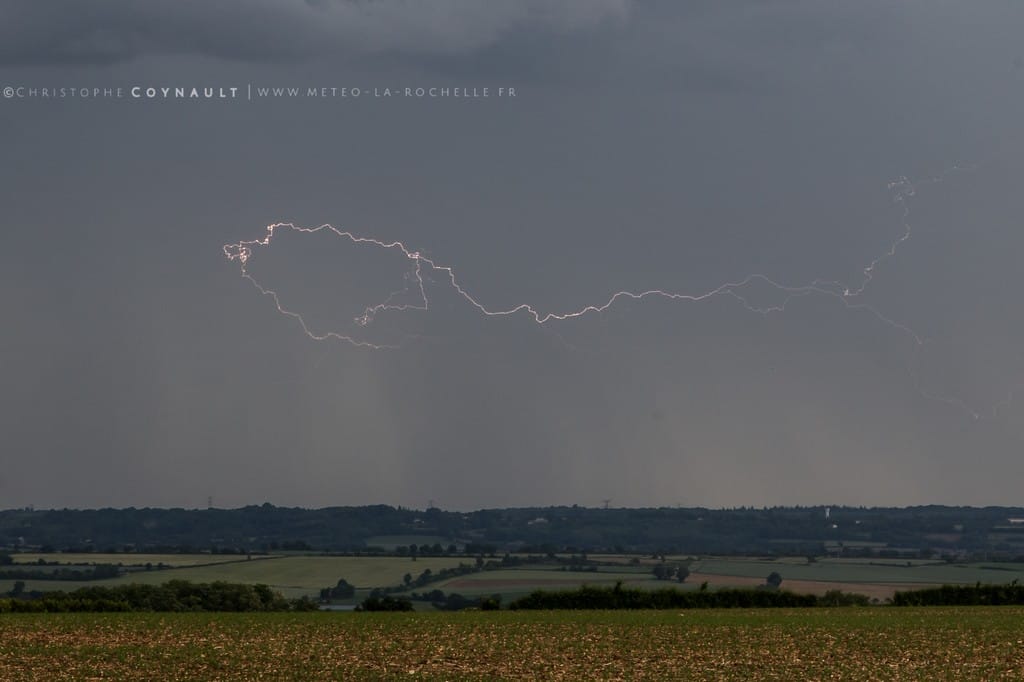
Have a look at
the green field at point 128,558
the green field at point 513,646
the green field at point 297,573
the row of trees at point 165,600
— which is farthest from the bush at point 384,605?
the green field at point 128,558

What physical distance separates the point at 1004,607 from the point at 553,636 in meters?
27.1

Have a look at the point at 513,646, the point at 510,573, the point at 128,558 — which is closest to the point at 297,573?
the point at 510,573

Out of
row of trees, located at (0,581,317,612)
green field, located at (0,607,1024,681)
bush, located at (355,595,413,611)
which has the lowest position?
green field, located at (0,607,1024,681)

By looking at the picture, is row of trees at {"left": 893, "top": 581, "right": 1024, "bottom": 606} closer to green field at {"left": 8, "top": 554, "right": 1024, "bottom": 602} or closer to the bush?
the bush

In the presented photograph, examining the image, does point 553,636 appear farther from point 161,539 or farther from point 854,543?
point 854,543

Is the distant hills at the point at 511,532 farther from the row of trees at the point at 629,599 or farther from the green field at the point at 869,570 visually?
the row of trees at the point at 629,599

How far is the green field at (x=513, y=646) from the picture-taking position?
121ft

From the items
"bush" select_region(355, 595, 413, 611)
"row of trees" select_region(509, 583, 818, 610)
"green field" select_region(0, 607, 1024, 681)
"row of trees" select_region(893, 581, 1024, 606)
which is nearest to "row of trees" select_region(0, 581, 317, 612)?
"green field" select_region(0, 607, 1024, 681)

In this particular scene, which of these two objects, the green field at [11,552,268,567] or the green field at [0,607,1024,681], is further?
the green field at [11,552,268,567]

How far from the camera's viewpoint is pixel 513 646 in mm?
43406

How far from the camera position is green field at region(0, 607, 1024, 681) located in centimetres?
3688

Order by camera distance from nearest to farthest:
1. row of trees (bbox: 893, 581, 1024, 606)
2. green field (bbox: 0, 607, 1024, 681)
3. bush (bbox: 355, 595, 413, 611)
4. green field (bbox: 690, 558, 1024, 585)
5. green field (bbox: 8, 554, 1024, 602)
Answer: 1. green field (bbox: 0, 607, 1024, 681)
2. bush (bbox: 355, 595, 413, 611)
3. row of trees (bbox: 893, 581, 1024, 606)
4. green field (bbox: 8, 554, 1024, 602)
5. green field (bbox: 690, 558, 1024, 585)

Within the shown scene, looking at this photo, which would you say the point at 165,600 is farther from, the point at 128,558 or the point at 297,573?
the point at 128,558

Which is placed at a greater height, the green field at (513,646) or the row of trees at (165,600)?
the row of trees at (165,600)
